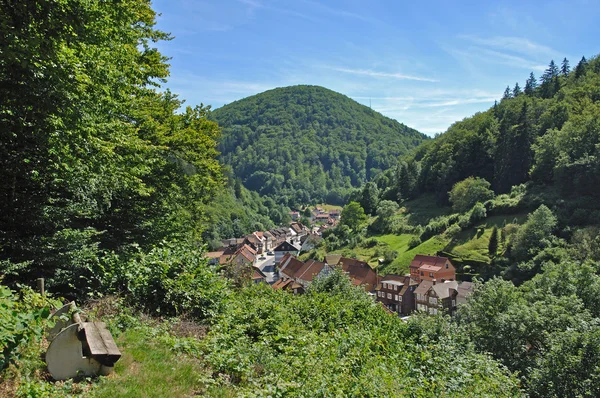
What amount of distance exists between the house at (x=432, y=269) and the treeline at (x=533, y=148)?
827 inches

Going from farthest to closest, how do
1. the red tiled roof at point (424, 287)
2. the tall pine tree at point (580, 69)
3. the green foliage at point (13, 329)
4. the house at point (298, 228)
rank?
the house at point (298, 228) < the tall pine tree at point (580, 69) < the red tiled roof at point (424, 287) < the green foliage at point (13, 329)

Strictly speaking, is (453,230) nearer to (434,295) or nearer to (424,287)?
(424,287)

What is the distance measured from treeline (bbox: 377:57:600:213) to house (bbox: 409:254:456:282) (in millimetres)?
21014

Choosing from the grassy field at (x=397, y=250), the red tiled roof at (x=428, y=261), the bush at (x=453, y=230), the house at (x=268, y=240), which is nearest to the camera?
the red tiled roof at (x=428, y=261)

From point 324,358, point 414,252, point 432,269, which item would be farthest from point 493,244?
point 324,358

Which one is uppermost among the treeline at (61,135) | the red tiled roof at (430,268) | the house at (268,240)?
the treeline at (61,135)

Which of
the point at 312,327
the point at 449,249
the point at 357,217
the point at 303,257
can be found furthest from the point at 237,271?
the point at 357,217

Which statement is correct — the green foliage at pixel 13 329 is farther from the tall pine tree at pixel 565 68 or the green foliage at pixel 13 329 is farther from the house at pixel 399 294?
the tall pine tree at pixel 565 68

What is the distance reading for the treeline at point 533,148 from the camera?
5547cm

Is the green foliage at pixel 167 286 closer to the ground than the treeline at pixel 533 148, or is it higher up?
closer to the ground

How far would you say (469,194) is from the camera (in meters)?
67.9

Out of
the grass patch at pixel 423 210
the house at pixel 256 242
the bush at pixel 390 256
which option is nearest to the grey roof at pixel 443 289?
the bush at pixel 390 256

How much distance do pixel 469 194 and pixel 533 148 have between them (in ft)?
42.7

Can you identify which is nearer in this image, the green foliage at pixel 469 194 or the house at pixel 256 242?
the green foliage at pixel 469 194
